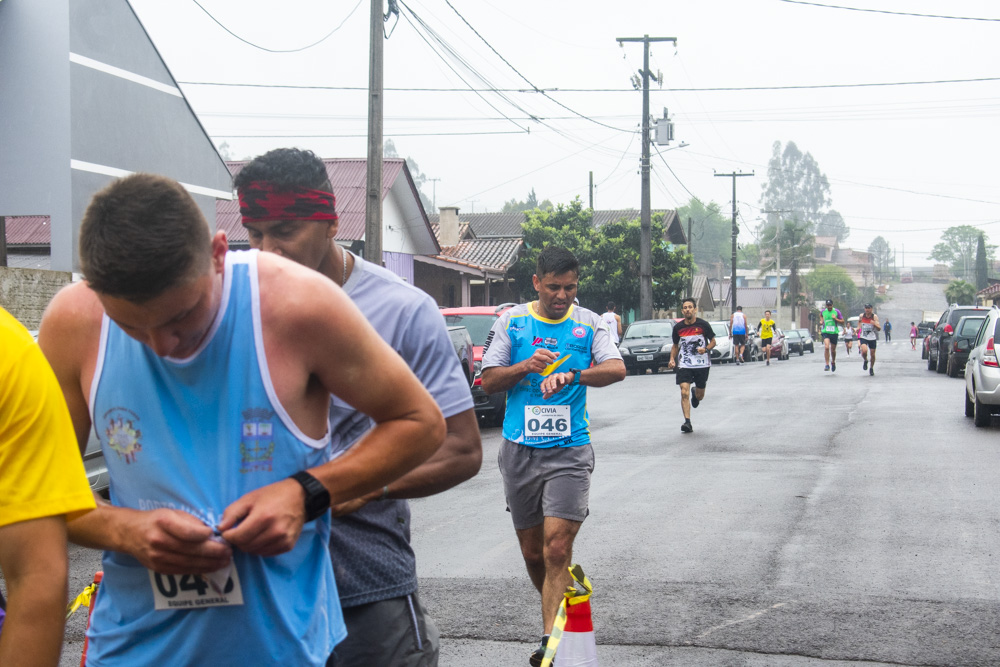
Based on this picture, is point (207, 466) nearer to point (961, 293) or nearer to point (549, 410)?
point (549, 410)

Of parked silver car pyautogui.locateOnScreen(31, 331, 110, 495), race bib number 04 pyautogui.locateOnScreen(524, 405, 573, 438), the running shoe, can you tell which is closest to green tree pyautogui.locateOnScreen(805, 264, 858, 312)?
parked silver car pyautogui.locateOnScreen(31, 331, 110, 495)

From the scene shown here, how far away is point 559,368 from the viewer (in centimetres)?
561

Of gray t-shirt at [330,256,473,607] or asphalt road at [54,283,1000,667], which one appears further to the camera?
asphalt road at [54,283,1000,667]

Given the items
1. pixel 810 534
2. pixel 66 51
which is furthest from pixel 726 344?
pixel 810 534

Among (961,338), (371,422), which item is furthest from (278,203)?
(961,338)

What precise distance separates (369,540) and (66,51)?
50.2 feet

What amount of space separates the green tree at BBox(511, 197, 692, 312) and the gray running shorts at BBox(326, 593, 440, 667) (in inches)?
1542

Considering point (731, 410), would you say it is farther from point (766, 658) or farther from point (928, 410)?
point (766, 658)

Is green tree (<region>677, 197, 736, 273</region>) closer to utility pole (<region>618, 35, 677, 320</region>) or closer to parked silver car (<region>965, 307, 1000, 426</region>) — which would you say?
utility pole (<region>618, 35, 677, 320</region>)

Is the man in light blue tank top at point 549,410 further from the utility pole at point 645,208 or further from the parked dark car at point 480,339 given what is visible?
the utility pole at point 645,208

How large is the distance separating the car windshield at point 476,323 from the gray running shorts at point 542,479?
12.1m

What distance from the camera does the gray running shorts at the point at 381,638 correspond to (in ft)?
8.67

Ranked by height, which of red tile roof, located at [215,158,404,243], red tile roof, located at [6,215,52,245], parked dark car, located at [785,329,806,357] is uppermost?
red tile roof, located at [215,158,404,243]

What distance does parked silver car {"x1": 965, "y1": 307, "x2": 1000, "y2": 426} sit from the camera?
14.4 m
